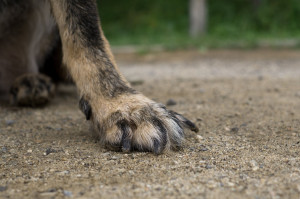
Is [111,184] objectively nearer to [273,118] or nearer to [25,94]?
[273,118]

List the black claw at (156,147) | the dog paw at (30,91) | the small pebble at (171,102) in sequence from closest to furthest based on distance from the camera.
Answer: the black claw at (156,147)
the dog paw at (30,91)
the small pebble at (171,102)

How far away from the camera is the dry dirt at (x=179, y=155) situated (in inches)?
74.6

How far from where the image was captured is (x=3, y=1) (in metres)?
3.66

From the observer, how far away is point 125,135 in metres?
2.44

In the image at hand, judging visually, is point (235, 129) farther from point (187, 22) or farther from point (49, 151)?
point (187, 22)

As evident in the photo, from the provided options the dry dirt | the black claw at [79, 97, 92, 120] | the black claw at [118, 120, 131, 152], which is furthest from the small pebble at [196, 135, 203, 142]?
the black claw at [79, 97, 92, 120]

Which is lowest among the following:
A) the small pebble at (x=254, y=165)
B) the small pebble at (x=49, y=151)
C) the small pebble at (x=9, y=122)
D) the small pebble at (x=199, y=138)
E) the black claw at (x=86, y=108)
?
the small pebble at (x=9, y=122)

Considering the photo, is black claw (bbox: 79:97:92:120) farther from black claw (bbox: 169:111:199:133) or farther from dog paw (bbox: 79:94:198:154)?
black claw (bbox: 169:111:199:133)

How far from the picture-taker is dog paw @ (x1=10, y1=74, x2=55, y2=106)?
369 centimetres

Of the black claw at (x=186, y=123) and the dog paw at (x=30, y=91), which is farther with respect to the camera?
the dog paw at (x=30, y=91)

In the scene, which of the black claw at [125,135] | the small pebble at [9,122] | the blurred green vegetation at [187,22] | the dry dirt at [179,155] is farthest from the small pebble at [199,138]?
the blurred green vegetation at [187,22]

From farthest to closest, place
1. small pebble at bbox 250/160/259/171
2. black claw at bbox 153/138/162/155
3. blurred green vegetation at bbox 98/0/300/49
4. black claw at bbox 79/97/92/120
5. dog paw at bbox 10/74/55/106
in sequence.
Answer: blurred green vegetation at bbox 98/0/300/49, dog paw at bbox 10/74/55/106, black claw at bbox 79/97/92/120, black claw at bbox 153/138/162/155, small pebble at bbox 250/160/259/171

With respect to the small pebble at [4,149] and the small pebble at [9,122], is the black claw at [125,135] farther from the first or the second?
the small pebble at [9,122]

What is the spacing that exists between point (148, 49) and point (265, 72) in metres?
3.96
